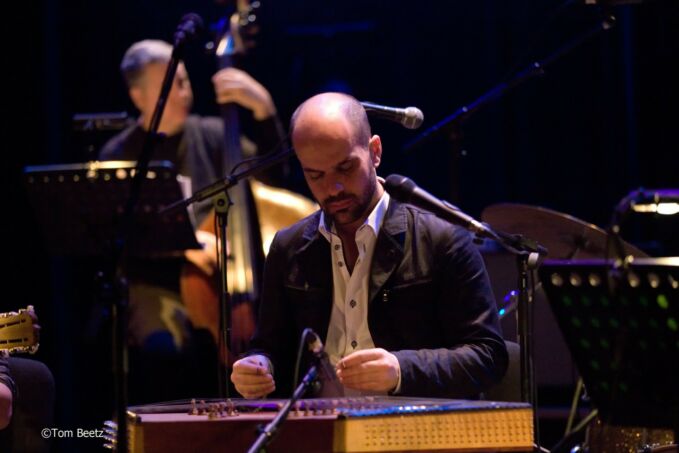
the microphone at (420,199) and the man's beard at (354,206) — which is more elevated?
the microphone at (420,199)

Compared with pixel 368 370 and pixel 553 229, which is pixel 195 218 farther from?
pixel 368 370

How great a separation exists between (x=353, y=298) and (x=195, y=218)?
2388 millimetres

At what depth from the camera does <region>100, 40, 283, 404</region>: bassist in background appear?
6.23 metres

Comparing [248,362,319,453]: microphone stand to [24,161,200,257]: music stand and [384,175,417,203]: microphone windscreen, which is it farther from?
[24,161,200,257]: music stand

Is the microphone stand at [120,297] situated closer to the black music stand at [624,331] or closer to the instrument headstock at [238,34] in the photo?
the black music stand at [624,331]

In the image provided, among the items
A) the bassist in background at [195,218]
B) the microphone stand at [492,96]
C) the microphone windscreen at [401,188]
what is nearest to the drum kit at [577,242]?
the microphone stand at [492,96]

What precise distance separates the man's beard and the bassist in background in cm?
199

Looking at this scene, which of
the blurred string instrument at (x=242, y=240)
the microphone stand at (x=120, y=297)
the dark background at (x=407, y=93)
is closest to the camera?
the microphone stand at (x=120, y=297)

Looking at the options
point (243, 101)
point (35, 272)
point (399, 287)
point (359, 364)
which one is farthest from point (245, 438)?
point (35, 272)

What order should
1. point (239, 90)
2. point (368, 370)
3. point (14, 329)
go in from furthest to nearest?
point (239, 90)
point (14, 329)
point (368, 370)

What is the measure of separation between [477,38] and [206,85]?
6.30 ft

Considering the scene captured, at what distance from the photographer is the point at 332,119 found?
4047 millimetres

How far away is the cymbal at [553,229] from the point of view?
15.1 ft

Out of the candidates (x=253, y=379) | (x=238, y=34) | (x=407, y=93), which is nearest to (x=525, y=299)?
(x=253, y=379)
